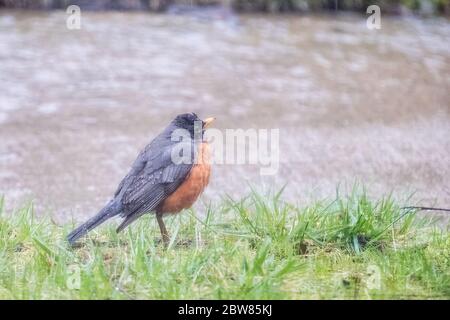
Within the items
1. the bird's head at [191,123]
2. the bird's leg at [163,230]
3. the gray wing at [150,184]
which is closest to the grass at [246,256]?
the bird's leg at [163,230]

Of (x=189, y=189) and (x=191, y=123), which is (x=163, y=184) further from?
(x=191, y=123)

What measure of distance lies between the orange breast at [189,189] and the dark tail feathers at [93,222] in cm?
→ 22

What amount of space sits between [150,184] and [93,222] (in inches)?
13.1

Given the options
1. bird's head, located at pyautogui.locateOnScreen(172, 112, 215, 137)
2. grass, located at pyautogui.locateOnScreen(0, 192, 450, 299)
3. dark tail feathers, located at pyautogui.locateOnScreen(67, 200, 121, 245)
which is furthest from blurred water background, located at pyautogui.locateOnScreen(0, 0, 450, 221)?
dark tail feathers, located at pyautogui.locateOnScreen(67, 200, 121, 245)

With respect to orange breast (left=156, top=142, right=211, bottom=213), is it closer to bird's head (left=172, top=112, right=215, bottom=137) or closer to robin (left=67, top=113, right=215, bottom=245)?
robin (left=67, top=113, right=215, bottom=245)

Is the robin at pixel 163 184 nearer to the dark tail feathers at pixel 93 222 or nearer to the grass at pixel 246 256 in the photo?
the dark tail feathers at pixel 93 222

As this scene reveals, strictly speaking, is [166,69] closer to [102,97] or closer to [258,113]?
[102,97]

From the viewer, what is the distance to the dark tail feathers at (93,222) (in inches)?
148

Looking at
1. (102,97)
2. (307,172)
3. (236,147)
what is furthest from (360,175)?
(102,97)

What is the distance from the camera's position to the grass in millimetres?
3279

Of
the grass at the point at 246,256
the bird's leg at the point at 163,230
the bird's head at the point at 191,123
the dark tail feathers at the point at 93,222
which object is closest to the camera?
the grass at the point at 246,256

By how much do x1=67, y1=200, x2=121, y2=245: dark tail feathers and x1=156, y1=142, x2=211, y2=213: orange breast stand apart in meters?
0.22

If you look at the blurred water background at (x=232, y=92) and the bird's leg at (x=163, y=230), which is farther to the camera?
the blurred water background at (x=232, y=92)

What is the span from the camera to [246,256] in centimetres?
352
